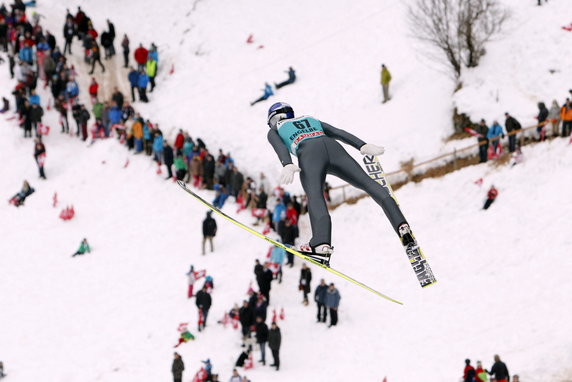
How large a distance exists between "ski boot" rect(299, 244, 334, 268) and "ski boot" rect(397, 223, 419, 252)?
72cm

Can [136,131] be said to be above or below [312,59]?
below

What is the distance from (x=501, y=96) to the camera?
72.3ft

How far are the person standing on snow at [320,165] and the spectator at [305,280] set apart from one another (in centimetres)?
936

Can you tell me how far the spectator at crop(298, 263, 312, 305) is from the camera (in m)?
18.8

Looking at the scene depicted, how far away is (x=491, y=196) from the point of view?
19.8m

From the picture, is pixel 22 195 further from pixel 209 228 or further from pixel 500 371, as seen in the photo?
pixel 500 371

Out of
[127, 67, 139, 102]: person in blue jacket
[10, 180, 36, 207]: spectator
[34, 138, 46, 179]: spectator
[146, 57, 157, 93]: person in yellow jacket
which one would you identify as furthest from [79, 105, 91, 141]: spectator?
[146, 57, 157, 93]: person in yellow jacket

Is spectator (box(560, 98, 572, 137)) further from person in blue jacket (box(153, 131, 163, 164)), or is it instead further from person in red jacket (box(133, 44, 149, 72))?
person in red jacket (box(133, 44, 149, 72))

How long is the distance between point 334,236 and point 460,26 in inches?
250

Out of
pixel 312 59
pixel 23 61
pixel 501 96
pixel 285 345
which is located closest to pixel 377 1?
pixel 312 59

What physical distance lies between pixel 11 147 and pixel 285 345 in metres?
12.5

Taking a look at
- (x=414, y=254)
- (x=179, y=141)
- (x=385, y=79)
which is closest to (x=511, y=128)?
(x=385, y=79)

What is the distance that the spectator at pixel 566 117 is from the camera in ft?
64.3

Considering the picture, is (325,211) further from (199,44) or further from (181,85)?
(199,44)
